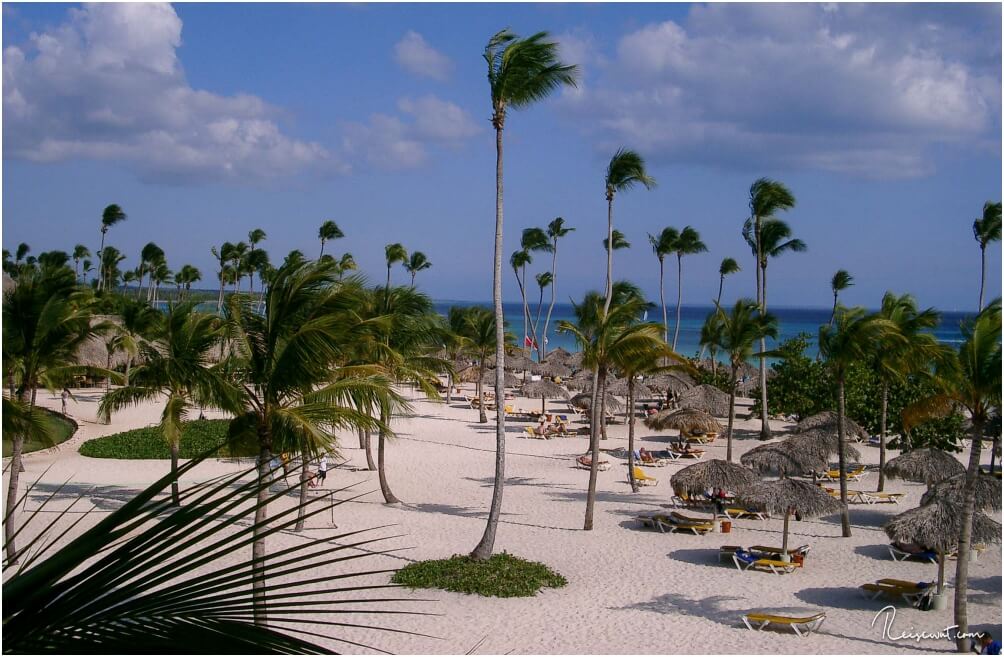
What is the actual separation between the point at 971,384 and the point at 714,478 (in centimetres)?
756

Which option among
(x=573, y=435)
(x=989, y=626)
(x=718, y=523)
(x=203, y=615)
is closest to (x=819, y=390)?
(x=573, y=435)

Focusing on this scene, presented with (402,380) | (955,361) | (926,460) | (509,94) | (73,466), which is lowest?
(73,466)

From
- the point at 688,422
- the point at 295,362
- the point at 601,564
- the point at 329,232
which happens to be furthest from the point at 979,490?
the point at 329,232

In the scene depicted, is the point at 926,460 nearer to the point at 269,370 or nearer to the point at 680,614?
the point at 680,614

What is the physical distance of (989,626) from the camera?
469 inches

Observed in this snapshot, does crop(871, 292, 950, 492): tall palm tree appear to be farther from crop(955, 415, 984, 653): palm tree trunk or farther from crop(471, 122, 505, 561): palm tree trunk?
crop(471, 122, 505, 561): palm tree trunk

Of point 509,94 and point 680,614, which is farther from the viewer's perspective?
point 509,94

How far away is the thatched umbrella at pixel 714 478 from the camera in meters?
17.3

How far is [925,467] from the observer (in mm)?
18375

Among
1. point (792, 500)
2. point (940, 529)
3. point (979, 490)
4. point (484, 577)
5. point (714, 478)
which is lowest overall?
point (484, 577)

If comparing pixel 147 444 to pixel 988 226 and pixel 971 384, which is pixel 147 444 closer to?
pixel 971 384

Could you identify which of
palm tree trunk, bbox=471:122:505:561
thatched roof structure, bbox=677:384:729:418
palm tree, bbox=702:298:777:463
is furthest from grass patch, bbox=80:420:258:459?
thatched roof structure, bbox=677:384:729:418

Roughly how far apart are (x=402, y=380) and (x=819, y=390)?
16955mm

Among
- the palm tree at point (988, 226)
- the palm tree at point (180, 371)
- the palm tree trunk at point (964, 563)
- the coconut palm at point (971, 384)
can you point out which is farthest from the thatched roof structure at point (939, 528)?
the palm tree at point (988, 226)
